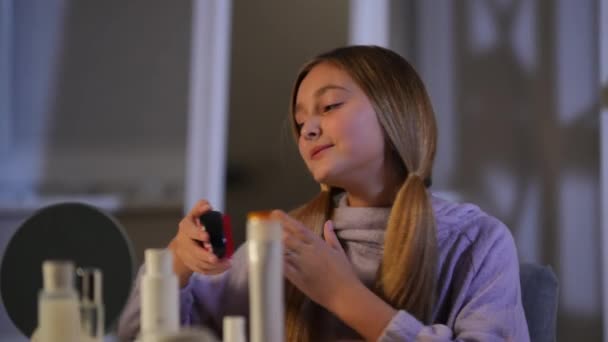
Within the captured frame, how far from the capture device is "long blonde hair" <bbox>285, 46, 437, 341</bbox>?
3.09 feet

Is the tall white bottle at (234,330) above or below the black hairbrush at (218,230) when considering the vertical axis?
below

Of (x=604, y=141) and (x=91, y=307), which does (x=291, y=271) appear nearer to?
(x=91, y=307)

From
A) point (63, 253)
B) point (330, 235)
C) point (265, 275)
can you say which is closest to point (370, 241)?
point (330, 235)

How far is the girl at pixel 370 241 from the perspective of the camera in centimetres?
86

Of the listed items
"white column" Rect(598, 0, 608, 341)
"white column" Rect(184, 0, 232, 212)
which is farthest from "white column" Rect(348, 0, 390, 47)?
"white column" Rect(598, 0, 608, 341)

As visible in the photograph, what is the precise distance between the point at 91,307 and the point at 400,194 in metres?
0.45

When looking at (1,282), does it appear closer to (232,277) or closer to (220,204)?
(232,277)

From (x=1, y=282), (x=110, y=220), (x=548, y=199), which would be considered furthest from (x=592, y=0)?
(x=1, y=282)

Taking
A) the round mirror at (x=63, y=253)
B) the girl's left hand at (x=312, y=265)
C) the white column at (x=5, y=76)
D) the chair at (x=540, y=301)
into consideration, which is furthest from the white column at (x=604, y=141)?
the white column at (x=5, y=76)

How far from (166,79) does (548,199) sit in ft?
3.14

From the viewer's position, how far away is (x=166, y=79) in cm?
199

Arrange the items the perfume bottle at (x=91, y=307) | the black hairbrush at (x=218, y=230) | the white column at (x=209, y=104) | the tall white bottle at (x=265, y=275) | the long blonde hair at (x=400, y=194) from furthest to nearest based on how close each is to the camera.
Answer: the white column at (x=209, y=104) → the long blonde hair at (x=400, y=194) → the black hairbrush at (x=218, y=230) → the perfume bottle at (x=91, y=307) → the tall white bottle at (x=265, y=275)

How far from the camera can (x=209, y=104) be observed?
187cm

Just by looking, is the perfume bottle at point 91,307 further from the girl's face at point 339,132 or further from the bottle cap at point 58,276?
the girl's face at point 339,132
